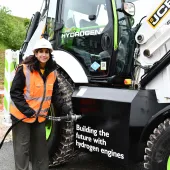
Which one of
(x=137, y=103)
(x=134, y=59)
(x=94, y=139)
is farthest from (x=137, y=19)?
(x=94, y=139)

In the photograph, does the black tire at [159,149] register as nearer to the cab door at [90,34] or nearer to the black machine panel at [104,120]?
the black machine panel at [104,120]

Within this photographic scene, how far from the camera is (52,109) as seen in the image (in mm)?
4566

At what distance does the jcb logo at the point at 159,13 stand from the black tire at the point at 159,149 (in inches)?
43.1

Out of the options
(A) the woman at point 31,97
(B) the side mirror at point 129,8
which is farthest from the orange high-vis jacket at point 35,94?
(B) the side mirror at point 129,8

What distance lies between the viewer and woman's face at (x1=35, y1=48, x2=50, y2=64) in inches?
149

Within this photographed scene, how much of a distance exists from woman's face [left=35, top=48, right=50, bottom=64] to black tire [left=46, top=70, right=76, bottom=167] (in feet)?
2.50

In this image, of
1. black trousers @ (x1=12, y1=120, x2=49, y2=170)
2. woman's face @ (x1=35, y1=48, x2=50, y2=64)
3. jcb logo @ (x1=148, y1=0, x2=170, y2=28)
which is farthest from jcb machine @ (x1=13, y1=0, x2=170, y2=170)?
woman's face @ (x1=35, y1=48, x2=50, y2=64)

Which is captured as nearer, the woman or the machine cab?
the woman

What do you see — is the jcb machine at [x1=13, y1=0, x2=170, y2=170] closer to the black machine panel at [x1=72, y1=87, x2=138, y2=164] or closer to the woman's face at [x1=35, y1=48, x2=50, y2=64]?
the black machine panel at [x1=72, y1=87, x2=138, y2=164]

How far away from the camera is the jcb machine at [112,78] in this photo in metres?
3.66

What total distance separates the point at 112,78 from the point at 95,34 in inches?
24.2

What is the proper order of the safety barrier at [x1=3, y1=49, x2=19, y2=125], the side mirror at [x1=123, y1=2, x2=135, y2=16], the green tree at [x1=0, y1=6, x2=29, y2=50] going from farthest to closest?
the green tree at [x1=0, y1=6, x2=29, y2=50], the safety barrier at [x1=3, y1=49, x2=19, y2=125], the side mirror at [x1=123, y1=2, x2=135, y2=16]

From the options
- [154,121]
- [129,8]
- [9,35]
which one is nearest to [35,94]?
[154,121]

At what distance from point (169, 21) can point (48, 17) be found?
6.38 ft
